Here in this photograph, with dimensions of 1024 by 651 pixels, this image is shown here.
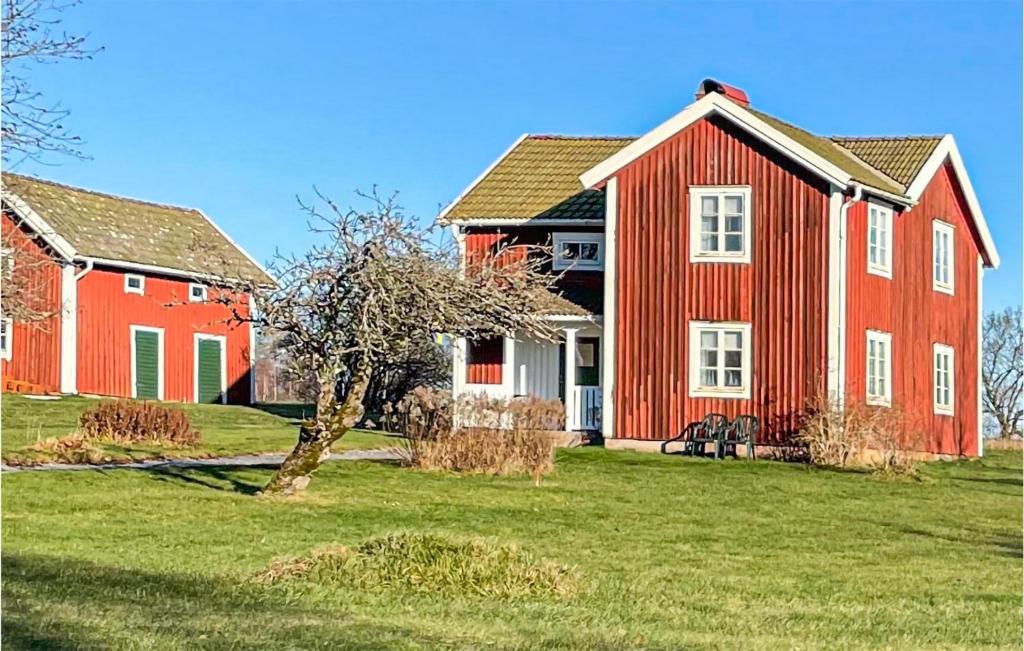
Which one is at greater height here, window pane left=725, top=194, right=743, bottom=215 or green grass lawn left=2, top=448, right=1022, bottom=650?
window pane left=725, top=194, right=743, bottom=215

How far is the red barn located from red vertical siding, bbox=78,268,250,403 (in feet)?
0.08

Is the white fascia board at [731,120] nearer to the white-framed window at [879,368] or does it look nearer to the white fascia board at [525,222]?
the white fascia board at [525,222]

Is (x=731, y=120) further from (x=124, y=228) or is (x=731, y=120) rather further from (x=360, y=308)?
(x=124, y=228)

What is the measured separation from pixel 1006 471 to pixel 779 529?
13095mm

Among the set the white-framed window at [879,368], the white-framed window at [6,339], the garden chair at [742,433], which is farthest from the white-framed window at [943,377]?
the white-framed window at [6,339]

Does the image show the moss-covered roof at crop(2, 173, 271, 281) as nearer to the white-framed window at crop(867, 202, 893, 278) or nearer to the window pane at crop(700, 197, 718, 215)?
the window pane at crop(700, 197, 718, 215)

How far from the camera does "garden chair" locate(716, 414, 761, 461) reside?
27.6 m

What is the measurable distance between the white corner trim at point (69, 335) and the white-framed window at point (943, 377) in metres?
20.0

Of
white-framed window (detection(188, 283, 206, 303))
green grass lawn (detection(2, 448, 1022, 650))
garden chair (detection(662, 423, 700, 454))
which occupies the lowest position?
Answer: green grass lawn (detection(2, 448, 1022, 650))

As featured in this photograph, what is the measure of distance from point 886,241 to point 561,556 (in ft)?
55.0

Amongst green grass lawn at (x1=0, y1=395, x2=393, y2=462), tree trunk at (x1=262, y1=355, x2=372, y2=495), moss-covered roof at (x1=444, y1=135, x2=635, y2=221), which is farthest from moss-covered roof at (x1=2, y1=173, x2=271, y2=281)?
tree trunk at (x1=262, y1=355, x2=372, y2=495)

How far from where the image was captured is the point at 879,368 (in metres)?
29.3

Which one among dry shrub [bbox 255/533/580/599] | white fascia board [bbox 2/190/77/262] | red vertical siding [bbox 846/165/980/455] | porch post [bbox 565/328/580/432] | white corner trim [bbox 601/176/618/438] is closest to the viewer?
dry shrub [bbox 255/533/580/599]

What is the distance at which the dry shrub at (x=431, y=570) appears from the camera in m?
11.6
